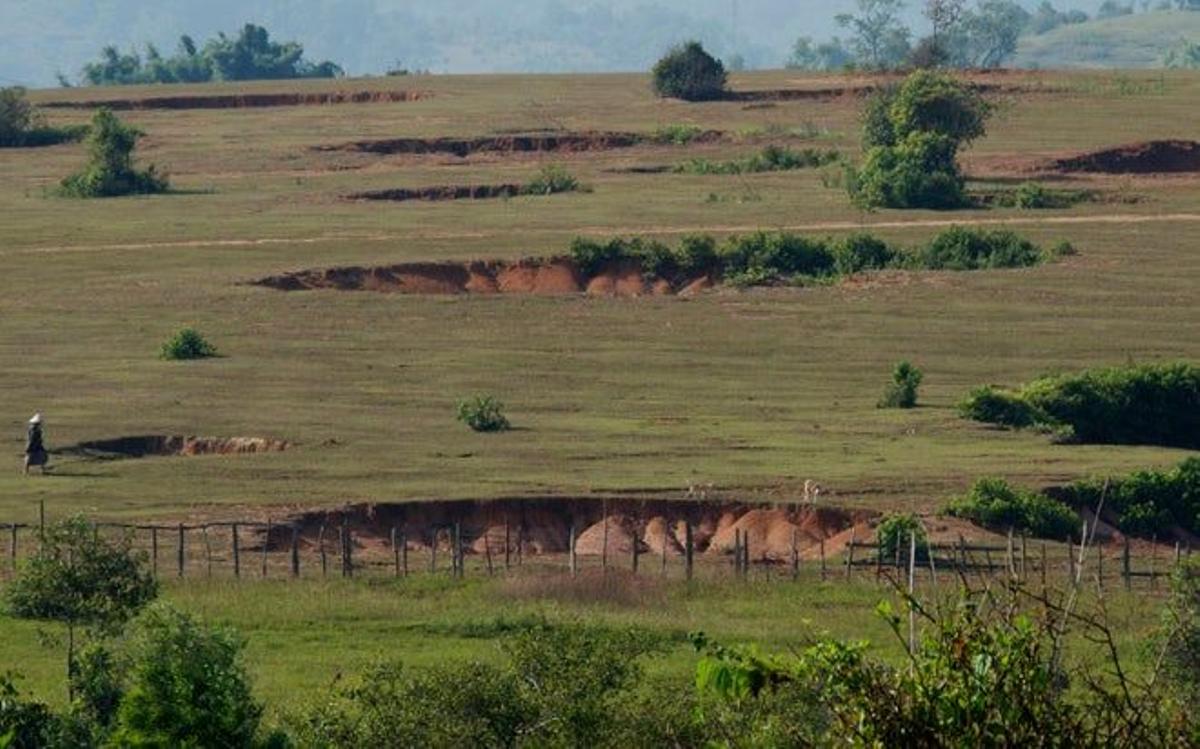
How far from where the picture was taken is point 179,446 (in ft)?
134

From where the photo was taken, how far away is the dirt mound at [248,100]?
349ft

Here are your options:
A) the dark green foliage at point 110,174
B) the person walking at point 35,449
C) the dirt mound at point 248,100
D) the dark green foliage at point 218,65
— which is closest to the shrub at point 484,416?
the person walking at point 35,449

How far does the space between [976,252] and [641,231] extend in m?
8.80

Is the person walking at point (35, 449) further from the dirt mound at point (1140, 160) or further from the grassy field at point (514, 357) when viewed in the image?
the dirt mound at point (1140, 160)

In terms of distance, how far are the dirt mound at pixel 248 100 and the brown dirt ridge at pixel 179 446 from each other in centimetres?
6619

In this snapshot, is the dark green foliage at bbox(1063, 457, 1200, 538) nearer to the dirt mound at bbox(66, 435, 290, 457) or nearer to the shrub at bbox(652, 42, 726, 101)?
the dirt mound at bbox(66, 435, 290, 457)

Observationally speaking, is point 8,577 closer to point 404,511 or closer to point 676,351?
point 404,511

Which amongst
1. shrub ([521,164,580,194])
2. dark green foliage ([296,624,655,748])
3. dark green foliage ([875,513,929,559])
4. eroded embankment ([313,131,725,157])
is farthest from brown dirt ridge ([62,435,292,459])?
eroded embankment ([313,131,725,157])

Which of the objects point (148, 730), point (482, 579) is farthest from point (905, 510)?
point (148, 730)

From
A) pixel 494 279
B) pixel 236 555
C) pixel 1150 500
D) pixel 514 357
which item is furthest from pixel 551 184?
pixel 236 555

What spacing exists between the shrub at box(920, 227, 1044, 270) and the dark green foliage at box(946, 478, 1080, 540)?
24.0 metres

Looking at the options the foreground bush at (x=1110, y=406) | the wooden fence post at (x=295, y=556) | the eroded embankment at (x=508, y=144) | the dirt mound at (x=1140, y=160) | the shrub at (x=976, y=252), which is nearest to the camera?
the wooden fence post at (x=295, y=556)

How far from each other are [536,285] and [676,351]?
939cm

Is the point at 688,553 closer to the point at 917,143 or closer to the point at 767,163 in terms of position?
the point at 917,143
